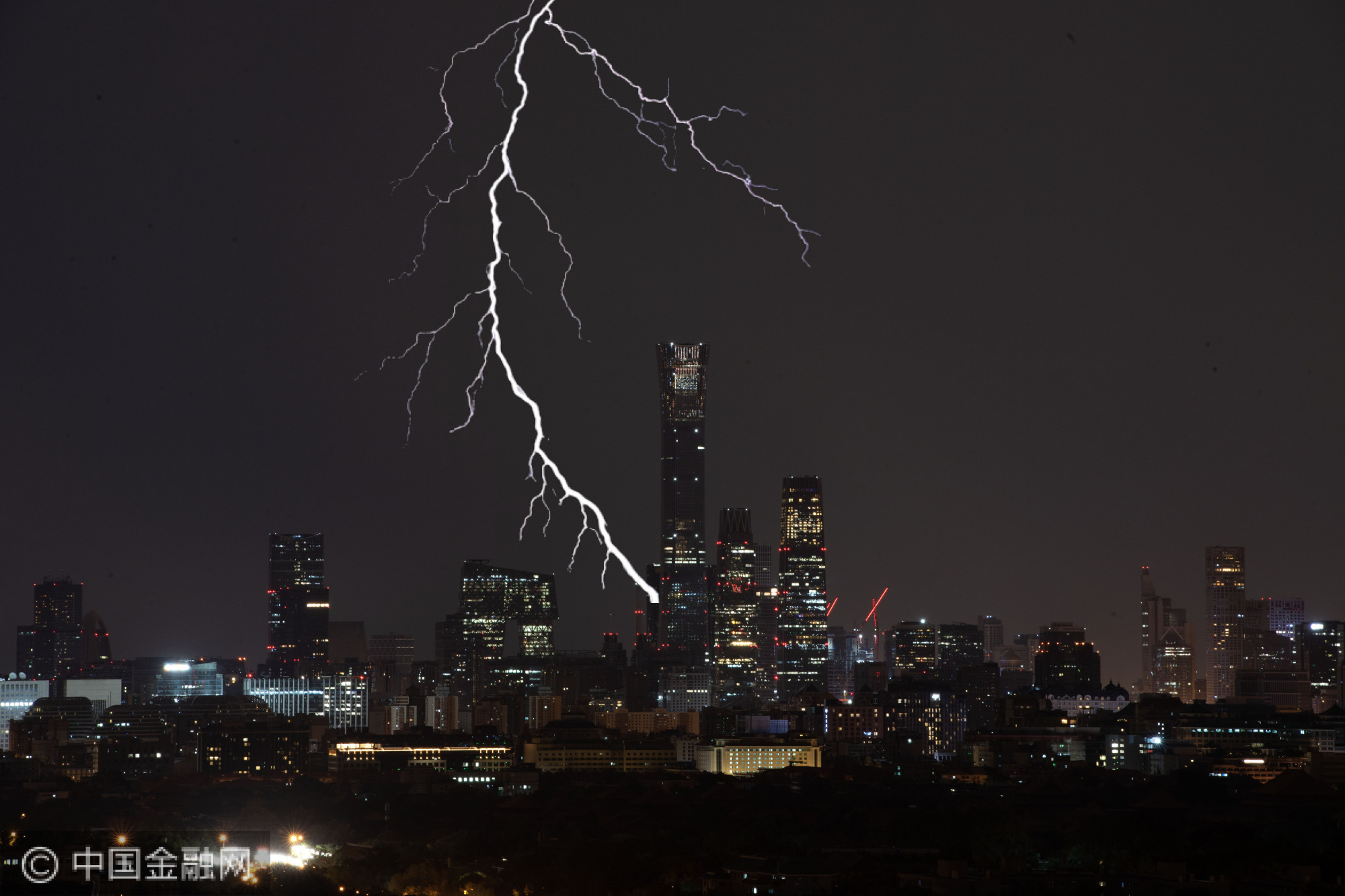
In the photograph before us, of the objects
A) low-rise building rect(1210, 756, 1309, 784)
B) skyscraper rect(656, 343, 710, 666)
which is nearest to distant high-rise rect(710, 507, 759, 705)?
skyscraper rect(656, 343, 710, 666)

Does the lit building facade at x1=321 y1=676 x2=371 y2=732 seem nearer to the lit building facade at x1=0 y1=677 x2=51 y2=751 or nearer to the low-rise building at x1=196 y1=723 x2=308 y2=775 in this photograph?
the lit building facade at x1=0 y1=677 x2=51 y2=751

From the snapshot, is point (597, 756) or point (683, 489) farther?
point (683, 489)

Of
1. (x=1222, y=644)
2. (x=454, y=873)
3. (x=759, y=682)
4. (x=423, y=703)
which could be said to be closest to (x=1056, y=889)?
(x=454, y=873)

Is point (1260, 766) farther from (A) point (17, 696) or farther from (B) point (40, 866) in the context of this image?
(A) point (17, 696)

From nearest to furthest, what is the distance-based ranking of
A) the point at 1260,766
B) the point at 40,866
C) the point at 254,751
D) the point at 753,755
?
the point at 40,866
the point at 1260,766
the point at 254,751
the point at 753,755

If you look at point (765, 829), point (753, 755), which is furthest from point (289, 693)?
point (765, 829)

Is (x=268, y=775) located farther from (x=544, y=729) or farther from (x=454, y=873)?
(x=454, y=873)
